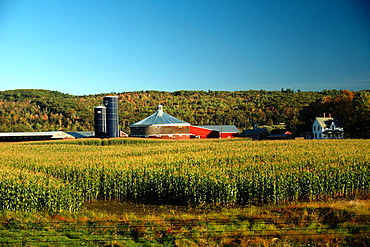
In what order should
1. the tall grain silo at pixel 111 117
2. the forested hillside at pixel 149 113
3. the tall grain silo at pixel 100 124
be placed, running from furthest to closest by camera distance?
1. the forested hillside at pixel 149 113
2. the tall grain silo at pixel 100 124
3. the tall grain silo at pixel 111 117

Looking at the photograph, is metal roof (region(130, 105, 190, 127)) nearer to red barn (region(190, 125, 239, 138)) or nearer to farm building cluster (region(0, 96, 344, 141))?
farm building cluster (region(0, 96, 344, 141))

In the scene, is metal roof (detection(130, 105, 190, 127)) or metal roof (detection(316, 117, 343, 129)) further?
metal roof (detection(316, 117, 343, 129))

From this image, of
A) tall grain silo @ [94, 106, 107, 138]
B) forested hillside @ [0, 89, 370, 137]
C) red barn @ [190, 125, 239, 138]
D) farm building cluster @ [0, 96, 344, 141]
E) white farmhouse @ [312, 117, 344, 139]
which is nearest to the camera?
tall grain silo @ [94, 106, 107, 138]

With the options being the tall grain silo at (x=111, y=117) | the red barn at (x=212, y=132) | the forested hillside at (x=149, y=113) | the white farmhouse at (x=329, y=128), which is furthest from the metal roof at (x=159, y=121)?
the forested hillside at (x=149, y=113)

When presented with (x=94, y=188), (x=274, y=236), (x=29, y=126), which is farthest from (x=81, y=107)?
(x=274, y=236)

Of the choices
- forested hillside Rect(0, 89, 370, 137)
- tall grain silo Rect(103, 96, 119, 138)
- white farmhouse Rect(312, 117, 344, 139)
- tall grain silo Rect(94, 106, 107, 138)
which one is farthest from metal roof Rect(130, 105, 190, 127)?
forested hillside Rect(0, 89, 370, 137)

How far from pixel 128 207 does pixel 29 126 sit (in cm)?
9782

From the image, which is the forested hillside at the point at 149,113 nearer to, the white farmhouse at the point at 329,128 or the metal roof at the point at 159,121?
the white farmhouse at the point at 329,128

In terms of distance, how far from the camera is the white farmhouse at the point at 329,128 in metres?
78.3

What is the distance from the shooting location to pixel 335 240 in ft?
41.0

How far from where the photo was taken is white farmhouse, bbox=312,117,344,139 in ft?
257

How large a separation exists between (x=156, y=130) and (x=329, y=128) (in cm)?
3488

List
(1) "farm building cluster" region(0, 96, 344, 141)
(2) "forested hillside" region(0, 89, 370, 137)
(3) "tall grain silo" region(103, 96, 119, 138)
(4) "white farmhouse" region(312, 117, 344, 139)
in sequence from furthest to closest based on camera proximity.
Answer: (2) "forested hillside" region(0, 89, 370, 137) → (4) "white farmhouse" region(312, 117, 344, 139) → (1) "farm building cluster" region(0, 96, 344, 141) → (3) "tall grain silo" region(103, 96, 119, 138)

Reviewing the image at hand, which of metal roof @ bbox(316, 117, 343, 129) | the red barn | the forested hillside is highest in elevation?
the forested hillside
